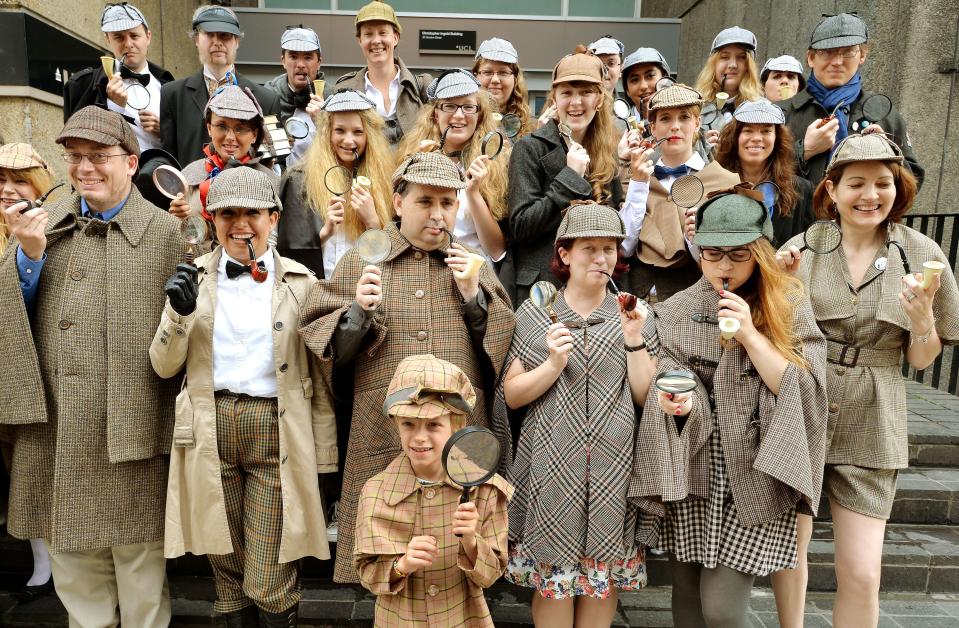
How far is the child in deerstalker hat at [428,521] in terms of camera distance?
9.51ft

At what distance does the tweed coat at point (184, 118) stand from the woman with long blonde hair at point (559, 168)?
223cm

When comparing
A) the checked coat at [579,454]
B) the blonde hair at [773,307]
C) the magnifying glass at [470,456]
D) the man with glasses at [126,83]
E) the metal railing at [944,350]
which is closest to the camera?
the magnifying glass at [470,456]

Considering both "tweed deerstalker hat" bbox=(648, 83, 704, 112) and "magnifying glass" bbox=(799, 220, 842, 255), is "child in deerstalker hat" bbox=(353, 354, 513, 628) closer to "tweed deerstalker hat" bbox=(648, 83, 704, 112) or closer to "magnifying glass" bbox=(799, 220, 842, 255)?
"magnifying glass" bbox=(799, 220, 842, 255)

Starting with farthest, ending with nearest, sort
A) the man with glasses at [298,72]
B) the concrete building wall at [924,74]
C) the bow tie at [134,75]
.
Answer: the concrete building wall at [924,74], the man with glasses at [298,72], the bow tie at [134,75]

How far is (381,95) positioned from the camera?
5.52m

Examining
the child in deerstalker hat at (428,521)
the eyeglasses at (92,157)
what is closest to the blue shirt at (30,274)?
the eyeglasses at (92,157)

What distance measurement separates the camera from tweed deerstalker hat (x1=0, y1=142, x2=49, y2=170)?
404 centimetres

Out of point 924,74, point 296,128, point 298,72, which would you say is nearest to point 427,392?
point 296,128

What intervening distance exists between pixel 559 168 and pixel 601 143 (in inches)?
14.1

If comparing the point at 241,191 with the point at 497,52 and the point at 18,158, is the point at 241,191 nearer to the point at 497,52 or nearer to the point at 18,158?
the point at 18,158

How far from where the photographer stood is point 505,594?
4.52m

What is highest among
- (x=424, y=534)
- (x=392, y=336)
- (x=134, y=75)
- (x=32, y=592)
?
(x=134, y=75)

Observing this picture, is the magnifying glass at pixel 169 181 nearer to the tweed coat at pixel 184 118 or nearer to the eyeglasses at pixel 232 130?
the eyeglasses at pixel 232 130

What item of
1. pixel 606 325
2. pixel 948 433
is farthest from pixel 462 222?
pixel 948 433
